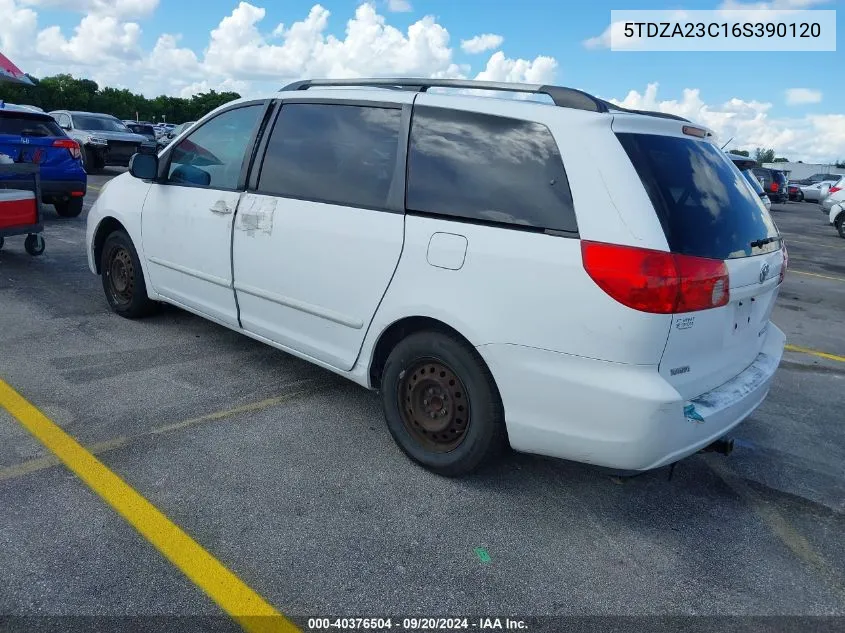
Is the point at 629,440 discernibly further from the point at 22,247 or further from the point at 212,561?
the point at 22,247

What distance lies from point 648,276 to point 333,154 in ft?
6.13

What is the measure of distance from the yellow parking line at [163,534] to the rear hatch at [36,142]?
23.6ft

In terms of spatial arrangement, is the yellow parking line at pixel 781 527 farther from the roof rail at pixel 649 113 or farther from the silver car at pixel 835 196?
the silver car at pixel 835 196

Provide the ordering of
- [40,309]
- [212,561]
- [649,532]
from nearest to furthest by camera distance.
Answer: [212,561], [649,532], [40,309]

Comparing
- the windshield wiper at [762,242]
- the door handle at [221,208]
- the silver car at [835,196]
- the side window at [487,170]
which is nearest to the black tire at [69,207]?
the door handle at [221,208]

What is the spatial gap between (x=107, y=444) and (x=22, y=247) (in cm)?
628

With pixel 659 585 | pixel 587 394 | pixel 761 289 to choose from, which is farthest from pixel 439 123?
pixel 659 585

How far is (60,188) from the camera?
10.4m

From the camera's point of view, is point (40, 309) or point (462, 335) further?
point (40, 309)

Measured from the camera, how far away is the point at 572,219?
2750mm

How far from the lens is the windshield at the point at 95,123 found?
61.1 feet

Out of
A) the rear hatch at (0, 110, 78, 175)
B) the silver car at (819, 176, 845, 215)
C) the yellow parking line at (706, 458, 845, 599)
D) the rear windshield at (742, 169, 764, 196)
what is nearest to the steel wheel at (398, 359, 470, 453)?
the yellow parking line at (706, 458, 845, 599)

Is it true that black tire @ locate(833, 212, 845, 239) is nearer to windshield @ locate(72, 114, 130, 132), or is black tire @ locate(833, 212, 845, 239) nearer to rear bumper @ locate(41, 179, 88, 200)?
rear bumper @ locate(41, 179, 88, 200)

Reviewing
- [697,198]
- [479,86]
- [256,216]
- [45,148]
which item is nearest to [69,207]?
[45,148]
